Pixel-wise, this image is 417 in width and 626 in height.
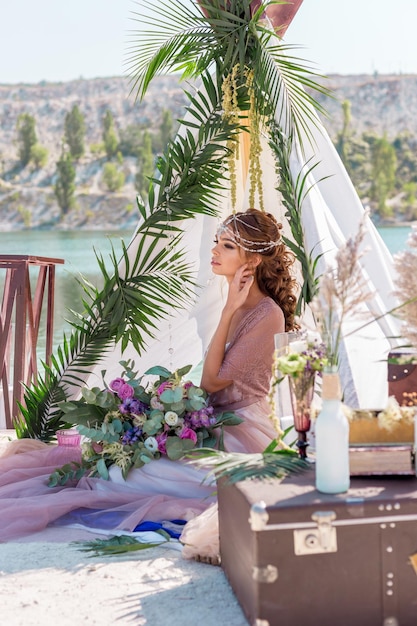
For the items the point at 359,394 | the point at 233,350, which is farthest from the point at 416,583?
the point at 233,350

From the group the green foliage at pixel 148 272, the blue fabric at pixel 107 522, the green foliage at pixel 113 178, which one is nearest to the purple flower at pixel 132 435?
the blue fabric at pixel 107 522

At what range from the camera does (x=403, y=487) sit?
2359mm

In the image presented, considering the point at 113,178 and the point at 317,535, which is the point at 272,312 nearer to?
the point at 317,535

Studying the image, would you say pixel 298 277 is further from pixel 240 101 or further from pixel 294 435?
pixel 294 435

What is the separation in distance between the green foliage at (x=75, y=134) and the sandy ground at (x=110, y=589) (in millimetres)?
61779

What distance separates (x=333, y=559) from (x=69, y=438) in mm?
2393

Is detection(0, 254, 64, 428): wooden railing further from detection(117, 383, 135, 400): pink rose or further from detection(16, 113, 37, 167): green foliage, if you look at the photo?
detection(16, 113, 37, 167): green foliage

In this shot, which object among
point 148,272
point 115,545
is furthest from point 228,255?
point 115,545

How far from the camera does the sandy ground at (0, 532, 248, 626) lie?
2.54m

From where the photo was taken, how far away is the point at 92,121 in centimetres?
6656

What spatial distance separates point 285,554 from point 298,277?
105 inches

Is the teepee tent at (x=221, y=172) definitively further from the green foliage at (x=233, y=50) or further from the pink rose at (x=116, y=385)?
the pink rose at (x=116, y=385)

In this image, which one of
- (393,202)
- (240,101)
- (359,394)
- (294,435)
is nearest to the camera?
(294,435)

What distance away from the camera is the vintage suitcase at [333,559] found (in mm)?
2217
